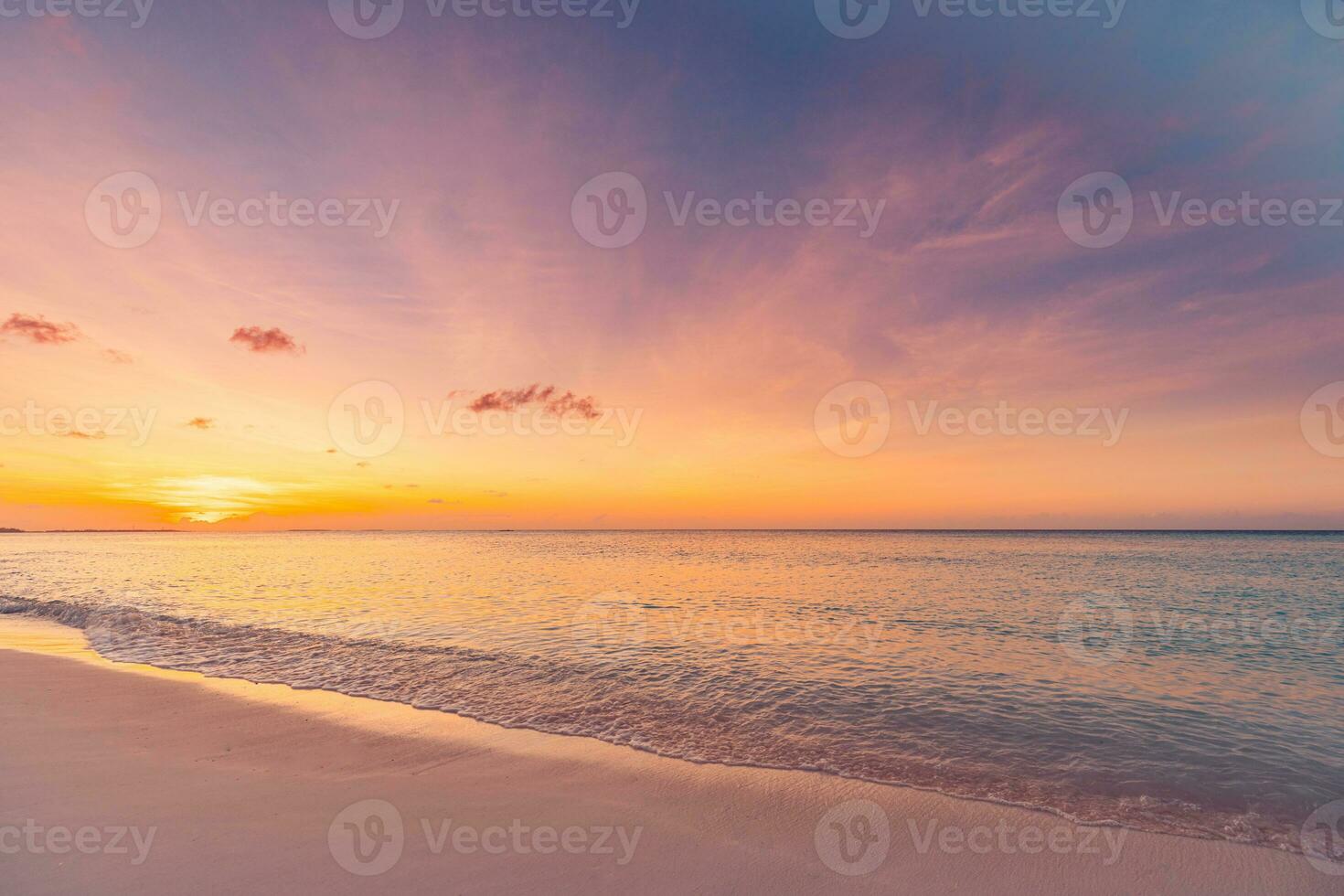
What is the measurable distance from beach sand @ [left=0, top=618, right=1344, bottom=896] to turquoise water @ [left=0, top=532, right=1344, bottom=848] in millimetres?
1093

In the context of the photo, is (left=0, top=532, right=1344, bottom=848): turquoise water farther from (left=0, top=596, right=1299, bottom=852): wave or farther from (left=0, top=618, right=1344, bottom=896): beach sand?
(left=0, top=618, right=1344, bottom=896): beach sand

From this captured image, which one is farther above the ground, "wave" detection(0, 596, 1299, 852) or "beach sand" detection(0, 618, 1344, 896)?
"beach sand" detection(0, 618, 1344, 896)

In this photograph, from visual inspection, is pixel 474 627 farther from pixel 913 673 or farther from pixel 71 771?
pixel 913 673

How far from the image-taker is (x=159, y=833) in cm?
659

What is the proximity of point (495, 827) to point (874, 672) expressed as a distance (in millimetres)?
11453

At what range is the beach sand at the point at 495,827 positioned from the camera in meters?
5.91

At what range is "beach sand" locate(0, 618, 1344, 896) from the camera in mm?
5910

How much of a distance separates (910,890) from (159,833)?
842 cm

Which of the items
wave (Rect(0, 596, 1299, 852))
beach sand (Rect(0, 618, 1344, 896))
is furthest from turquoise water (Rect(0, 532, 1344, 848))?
beach sand (Rect(0, 618, 1344, 896))

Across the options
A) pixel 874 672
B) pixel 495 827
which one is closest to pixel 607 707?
pixel 495 827

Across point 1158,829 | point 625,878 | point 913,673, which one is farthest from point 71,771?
point 913,673

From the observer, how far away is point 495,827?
6918 millimetres

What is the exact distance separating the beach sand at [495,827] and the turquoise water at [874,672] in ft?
3.59

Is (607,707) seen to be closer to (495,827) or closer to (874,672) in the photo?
(495,827)
